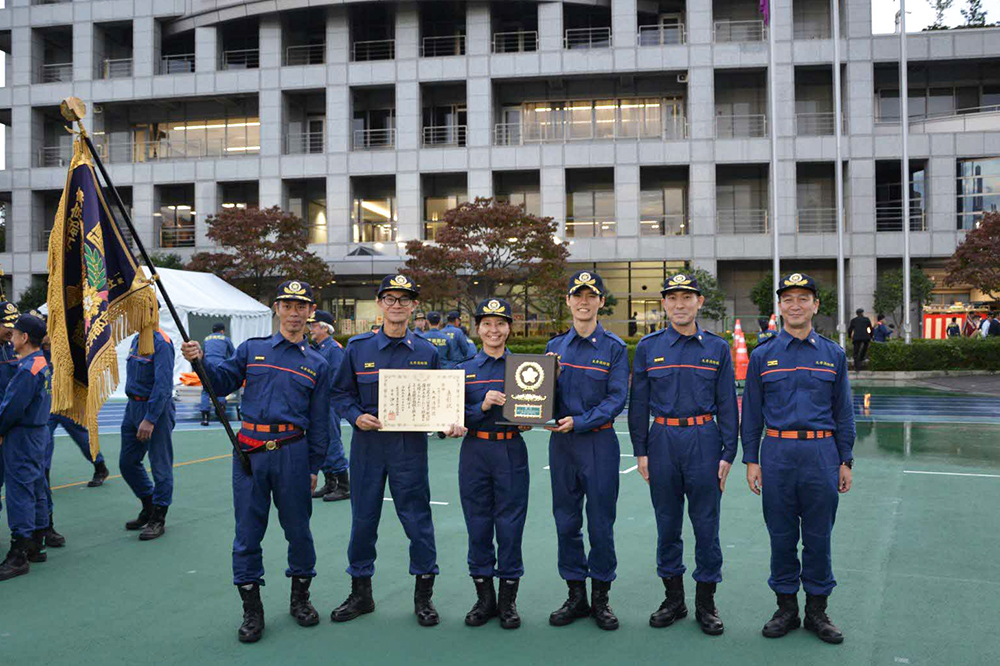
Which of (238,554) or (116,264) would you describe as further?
(116,264)

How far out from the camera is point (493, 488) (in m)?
4.79

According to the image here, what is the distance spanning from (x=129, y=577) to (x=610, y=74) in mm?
31278

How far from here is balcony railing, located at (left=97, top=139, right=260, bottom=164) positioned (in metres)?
36.2

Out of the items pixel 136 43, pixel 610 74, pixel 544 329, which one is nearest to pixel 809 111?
pixel 610 74

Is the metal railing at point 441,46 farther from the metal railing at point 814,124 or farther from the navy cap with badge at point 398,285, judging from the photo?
the navy cap with badge at point 398,285

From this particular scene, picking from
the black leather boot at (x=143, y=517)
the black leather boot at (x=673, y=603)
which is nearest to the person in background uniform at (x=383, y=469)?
the black leather boot at (x=673, y=603)

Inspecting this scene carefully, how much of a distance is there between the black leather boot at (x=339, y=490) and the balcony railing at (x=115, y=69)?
113 feet

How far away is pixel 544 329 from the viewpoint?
29625 mm

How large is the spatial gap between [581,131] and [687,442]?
31.5 m

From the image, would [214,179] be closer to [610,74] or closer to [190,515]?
[610,74]

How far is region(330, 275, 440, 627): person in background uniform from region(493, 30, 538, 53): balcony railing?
31442 millimetres

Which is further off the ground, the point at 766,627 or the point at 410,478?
the point at 410,478

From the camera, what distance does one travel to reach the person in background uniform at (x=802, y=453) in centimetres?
445

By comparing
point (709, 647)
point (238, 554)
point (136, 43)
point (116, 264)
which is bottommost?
point (709, 647)
